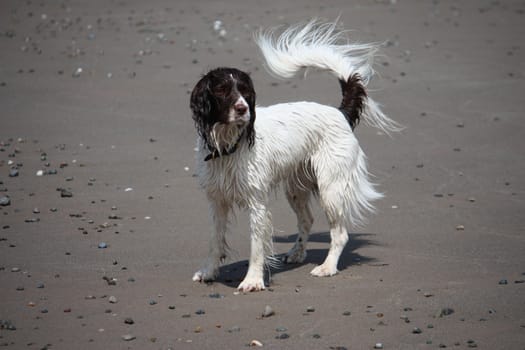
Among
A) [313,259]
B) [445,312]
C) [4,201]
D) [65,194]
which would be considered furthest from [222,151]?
[4,201]

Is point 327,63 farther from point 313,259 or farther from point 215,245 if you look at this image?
point 215,245

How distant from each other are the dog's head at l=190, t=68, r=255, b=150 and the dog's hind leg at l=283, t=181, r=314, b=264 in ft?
4.06

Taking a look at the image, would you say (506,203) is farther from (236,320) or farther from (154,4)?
(154,4)

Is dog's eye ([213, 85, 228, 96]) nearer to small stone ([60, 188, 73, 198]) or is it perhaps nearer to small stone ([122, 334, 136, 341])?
small stone ([122, 334, 136, 341])

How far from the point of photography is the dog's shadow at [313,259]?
23.9 feet

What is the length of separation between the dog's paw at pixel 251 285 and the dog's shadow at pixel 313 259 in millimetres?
197

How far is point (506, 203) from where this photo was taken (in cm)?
907

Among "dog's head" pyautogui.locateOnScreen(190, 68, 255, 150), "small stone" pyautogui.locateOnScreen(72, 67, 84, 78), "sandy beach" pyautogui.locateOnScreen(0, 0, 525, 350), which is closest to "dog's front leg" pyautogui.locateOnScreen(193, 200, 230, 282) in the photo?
"sandy beach" pyautogui.locateOnScreen(0, 0, 525, 350)

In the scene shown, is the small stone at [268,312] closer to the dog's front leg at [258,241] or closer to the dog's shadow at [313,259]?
the dog's front leg at [258,241]

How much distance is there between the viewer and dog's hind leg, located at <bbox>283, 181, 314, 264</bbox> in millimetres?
7719

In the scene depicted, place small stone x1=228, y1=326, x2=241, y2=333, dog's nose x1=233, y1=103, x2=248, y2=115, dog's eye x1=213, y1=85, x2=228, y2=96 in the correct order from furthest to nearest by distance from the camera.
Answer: dog's eye x1=213, y1=85, x2=228, y2=96, dog's nose x1=233, y1=103, x2=248, y2=115, small stone x1=228, y1=326, x2=241, y2=333

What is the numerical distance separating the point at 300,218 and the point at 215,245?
105 cm

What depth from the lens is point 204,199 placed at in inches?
360

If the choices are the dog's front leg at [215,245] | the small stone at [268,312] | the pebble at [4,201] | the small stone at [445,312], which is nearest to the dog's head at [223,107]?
the dog's front leg at [215,245]
